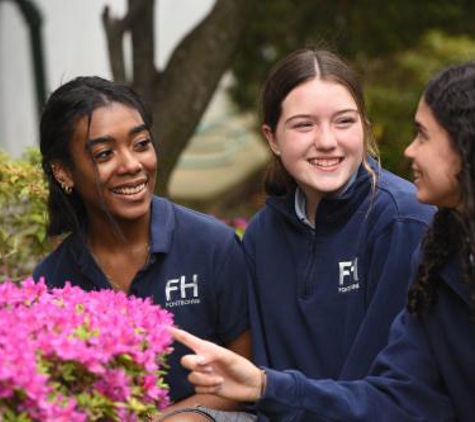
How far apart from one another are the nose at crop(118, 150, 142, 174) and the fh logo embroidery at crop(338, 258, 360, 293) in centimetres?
71

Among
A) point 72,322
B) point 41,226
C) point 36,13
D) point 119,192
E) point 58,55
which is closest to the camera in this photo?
point 72,322

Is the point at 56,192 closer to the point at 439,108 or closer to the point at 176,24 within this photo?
the point at 439,108

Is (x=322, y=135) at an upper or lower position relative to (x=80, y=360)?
upper

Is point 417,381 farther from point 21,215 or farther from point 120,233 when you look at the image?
point 21,215

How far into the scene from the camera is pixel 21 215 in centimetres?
428

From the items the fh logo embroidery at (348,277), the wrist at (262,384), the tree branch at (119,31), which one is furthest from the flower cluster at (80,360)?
the tree branch at (119,31)

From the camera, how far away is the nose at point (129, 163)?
3.51 metres

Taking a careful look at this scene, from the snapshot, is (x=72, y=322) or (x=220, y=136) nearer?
(x=72, y=322)

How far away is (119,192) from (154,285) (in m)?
0.32

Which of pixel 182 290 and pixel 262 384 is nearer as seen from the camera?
pixel 262 384

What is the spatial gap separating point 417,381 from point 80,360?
988mm

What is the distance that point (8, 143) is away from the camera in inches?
339

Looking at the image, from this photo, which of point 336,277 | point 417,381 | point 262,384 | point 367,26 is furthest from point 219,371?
point 367,26

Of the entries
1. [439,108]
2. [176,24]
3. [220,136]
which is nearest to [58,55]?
[176,24]
